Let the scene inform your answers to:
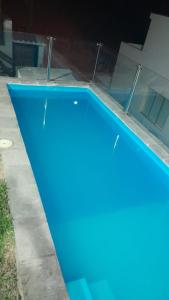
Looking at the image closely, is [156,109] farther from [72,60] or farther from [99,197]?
[72,60]

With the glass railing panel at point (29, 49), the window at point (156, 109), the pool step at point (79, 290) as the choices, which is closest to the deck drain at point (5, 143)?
the pool step at point (79, 290)

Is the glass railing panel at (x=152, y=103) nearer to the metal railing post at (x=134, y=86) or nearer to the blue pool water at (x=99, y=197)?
the metal railing post at (x=134, y=86)

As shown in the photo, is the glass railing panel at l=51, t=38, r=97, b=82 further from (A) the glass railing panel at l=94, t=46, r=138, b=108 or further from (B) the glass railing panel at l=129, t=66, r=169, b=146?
(B) the glass railing panel at l=129, t=66, r=169, b=146

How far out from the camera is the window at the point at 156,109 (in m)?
7.16

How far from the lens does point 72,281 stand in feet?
11.2

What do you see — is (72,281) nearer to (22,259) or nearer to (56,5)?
(22,259)

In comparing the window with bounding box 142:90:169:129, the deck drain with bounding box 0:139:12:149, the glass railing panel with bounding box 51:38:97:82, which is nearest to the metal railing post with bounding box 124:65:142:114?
the window with bounding box 142:90:169:129

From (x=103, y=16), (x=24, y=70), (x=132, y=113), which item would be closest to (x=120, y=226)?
(x=132, y=113)

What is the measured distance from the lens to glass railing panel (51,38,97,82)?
9.21m

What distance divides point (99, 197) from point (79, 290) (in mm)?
1808

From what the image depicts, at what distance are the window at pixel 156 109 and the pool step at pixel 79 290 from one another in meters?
4.76

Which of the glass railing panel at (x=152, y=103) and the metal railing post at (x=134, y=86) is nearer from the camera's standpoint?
the metal railing post at (x=134, y=86)

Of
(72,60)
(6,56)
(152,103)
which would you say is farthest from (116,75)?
(72,60)

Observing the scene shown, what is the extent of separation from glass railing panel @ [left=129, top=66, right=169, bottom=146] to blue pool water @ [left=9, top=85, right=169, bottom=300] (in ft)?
2.22
